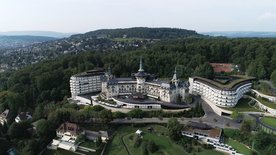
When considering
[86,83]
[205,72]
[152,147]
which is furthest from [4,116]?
[205,72]

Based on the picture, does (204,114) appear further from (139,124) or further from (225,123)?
(139,124)

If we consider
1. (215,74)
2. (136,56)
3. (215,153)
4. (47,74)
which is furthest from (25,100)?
(215,74)

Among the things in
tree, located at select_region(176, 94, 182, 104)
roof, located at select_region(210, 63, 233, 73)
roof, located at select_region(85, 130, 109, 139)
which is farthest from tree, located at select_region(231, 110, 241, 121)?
roof, located at select_region(210, 63, 233, 73)

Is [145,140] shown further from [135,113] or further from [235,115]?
[235,115]

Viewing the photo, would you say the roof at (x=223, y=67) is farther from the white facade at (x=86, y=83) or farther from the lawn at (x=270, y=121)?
the white facade at (x=86, y=83)

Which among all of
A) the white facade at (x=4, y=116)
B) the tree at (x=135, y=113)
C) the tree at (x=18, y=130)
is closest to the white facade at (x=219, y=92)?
the tree at (x=135, y=113)
